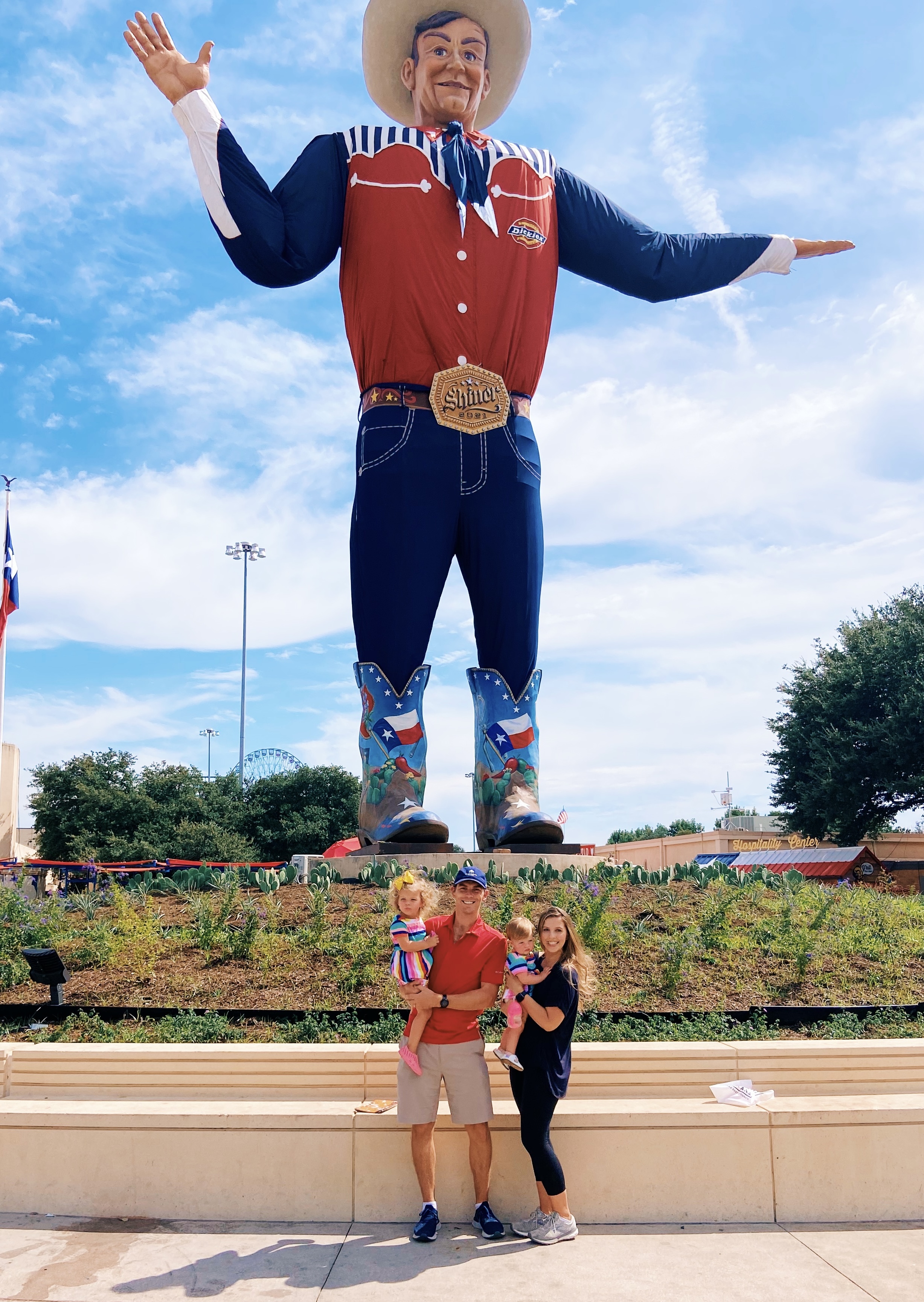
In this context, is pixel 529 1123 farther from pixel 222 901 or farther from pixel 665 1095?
pixel 222 901

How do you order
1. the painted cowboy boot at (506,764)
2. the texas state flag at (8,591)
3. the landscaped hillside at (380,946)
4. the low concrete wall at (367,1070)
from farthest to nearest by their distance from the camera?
the texas state flag at (8,591)
the painted cowboy boot at (506,764)
the landscaped hillside at (380,946)
the low concrete wall at (367,1070)

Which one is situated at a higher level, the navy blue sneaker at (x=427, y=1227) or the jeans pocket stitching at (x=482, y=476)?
the jeans pocket stitching at (x=482, y=476)

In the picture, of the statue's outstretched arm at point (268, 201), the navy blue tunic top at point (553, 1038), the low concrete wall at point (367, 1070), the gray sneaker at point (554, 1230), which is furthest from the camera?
the statue's outstretched arm at point (268, 201)

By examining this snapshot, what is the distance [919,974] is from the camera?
19.9ft

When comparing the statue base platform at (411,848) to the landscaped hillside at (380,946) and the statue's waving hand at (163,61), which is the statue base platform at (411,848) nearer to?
the landscaped hillside at (380,946)

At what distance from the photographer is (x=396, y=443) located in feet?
25.9

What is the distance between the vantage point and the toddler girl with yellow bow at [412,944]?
4105 mm

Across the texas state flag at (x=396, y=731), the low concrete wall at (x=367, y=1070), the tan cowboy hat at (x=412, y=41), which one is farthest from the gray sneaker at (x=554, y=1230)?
the tan cowboy hat at (x=412, y=41)

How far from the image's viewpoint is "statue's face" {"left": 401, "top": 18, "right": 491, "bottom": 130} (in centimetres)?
838

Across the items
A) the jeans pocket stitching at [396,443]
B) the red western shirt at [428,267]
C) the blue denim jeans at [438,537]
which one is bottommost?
the blue denim jeans at [438,537]

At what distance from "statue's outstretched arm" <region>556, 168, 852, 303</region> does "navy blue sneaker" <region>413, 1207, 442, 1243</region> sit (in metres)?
7.09

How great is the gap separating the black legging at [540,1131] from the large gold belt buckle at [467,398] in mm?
5121

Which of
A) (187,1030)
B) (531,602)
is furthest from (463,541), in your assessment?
(187,1030)

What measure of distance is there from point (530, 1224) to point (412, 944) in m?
1.11
